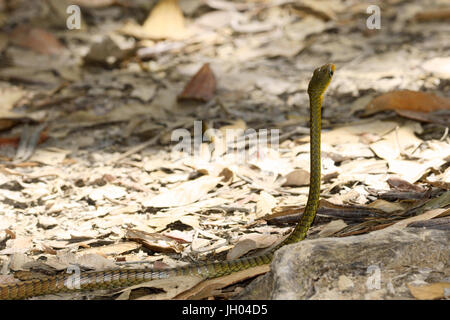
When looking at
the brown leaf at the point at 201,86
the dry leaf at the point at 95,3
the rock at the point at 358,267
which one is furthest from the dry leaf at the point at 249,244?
the dry leaf at the point at 95,3

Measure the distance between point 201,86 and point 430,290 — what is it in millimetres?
3874

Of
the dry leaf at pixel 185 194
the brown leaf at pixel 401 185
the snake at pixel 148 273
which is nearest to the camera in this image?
the snake at pixel 148 273

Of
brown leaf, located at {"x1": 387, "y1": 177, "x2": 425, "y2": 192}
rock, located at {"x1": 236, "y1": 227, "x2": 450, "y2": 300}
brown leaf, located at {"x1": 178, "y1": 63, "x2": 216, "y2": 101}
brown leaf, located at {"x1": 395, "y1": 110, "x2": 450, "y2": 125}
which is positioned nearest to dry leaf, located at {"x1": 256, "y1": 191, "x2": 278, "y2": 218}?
brown leaf, located at {"x1": 387, "y1": 177, "x2": 425, "y2": 192}

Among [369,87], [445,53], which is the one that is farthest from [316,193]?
[445,53]

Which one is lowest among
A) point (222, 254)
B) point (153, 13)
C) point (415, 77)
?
point (222, 254)

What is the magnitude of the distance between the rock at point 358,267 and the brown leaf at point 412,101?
2216 mm

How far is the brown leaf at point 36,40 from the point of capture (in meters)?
7.31

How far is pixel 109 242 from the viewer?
367 cm

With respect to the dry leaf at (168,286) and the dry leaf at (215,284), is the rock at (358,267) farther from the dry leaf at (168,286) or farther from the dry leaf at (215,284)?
the dry leaf at (168,286)

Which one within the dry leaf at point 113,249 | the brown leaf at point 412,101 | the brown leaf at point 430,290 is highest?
the brown leaf at point 412,101

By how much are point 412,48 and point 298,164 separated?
2.61 meters

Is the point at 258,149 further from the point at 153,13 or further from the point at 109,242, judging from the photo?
the point at 153,13

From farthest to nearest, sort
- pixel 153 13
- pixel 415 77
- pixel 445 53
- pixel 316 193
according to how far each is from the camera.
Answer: pixel 153 13 < pixel 445 53 < pixel 415 77 < pixel 316 193

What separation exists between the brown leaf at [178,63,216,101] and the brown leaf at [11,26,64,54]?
2.21 meters
